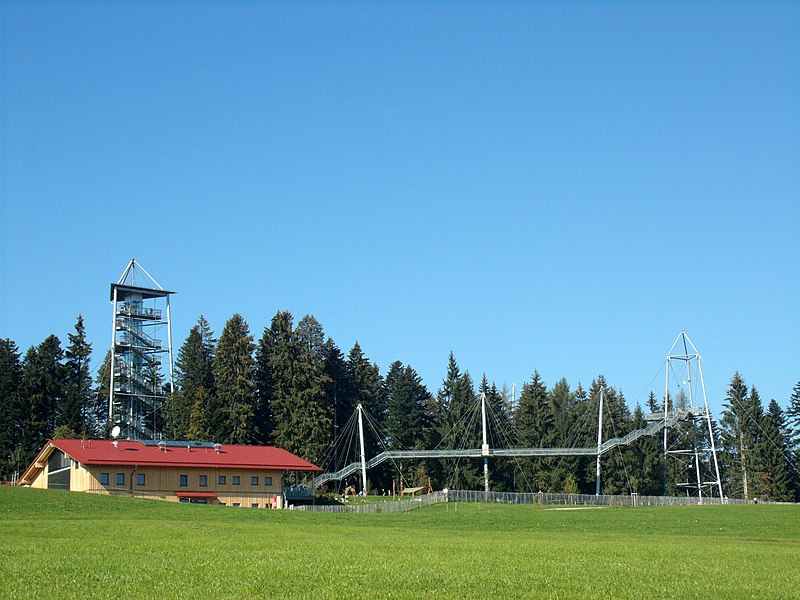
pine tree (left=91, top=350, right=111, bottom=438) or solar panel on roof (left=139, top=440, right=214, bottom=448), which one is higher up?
pine tree (left=91, top=350, right=111, bottom=438)

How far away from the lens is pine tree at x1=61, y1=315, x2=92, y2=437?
93.6 meters

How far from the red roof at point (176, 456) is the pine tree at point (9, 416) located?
67.2ft

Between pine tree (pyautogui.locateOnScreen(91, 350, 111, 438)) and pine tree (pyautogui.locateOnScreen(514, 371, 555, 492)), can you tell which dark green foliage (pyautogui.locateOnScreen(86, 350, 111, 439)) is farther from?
pine tree (pyautogui.locateOnScreen(514, 371, 555, 492))

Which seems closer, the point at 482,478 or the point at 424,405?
the point at 482,478

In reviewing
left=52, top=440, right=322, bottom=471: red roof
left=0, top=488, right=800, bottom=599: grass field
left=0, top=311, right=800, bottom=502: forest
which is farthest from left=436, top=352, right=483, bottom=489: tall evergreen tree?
left=0, top=488, right=800, bottom=599: grass field

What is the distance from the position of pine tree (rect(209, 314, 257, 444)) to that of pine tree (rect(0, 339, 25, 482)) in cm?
1778

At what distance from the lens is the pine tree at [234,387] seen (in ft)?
306

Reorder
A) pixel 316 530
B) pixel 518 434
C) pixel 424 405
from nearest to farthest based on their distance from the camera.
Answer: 1. pixel 316 530
2. pixel 518 434
3. pixel 424 405

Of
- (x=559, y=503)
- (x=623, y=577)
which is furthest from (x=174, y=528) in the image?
(x=559, y=503)

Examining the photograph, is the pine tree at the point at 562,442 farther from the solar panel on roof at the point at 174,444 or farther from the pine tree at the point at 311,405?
the solar panel on roof at the point at 174,444

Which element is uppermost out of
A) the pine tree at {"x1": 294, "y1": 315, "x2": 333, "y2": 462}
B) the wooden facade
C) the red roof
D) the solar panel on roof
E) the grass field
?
the pine tree at {"x1": 294, "y1": 315, "x2": 333, "y2": 462}

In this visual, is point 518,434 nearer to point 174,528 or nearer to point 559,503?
point 559,503

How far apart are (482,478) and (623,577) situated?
73.8 metres

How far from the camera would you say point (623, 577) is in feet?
76.6
